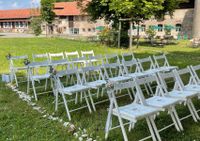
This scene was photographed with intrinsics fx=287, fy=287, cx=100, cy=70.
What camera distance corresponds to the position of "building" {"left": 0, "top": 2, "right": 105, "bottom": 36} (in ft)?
177

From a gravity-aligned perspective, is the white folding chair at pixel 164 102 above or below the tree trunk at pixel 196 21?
below

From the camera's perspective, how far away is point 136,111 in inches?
173

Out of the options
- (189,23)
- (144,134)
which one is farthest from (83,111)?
(189,23)

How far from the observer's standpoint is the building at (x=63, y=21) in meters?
54.0

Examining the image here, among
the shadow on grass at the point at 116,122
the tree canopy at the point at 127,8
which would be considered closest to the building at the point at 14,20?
the tree canopy at the point at 127,8

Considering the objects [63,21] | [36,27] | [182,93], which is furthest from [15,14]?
[182,93]

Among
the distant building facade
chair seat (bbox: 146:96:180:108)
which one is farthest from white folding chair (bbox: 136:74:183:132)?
the distant building facade

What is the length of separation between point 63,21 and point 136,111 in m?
54.5

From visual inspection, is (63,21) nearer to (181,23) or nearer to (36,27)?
(36,27)

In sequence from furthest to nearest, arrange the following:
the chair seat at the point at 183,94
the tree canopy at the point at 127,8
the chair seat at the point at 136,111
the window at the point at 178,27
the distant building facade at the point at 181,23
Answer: the window at the point at 178,27
the distant building facade at the point at 181,23
the tree canopy at the point at 127,8
the chair seat at the point at 183,94
the chair seat at the point at 136,111

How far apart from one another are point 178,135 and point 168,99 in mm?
634

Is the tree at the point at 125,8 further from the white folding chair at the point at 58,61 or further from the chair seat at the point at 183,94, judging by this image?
the chair seat at the point at 183,94

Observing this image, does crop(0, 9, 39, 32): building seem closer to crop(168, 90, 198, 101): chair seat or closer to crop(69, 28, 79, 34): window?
crop(69, 28, 79, 34): window

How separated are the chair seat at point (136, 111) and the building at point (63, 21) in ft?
147
